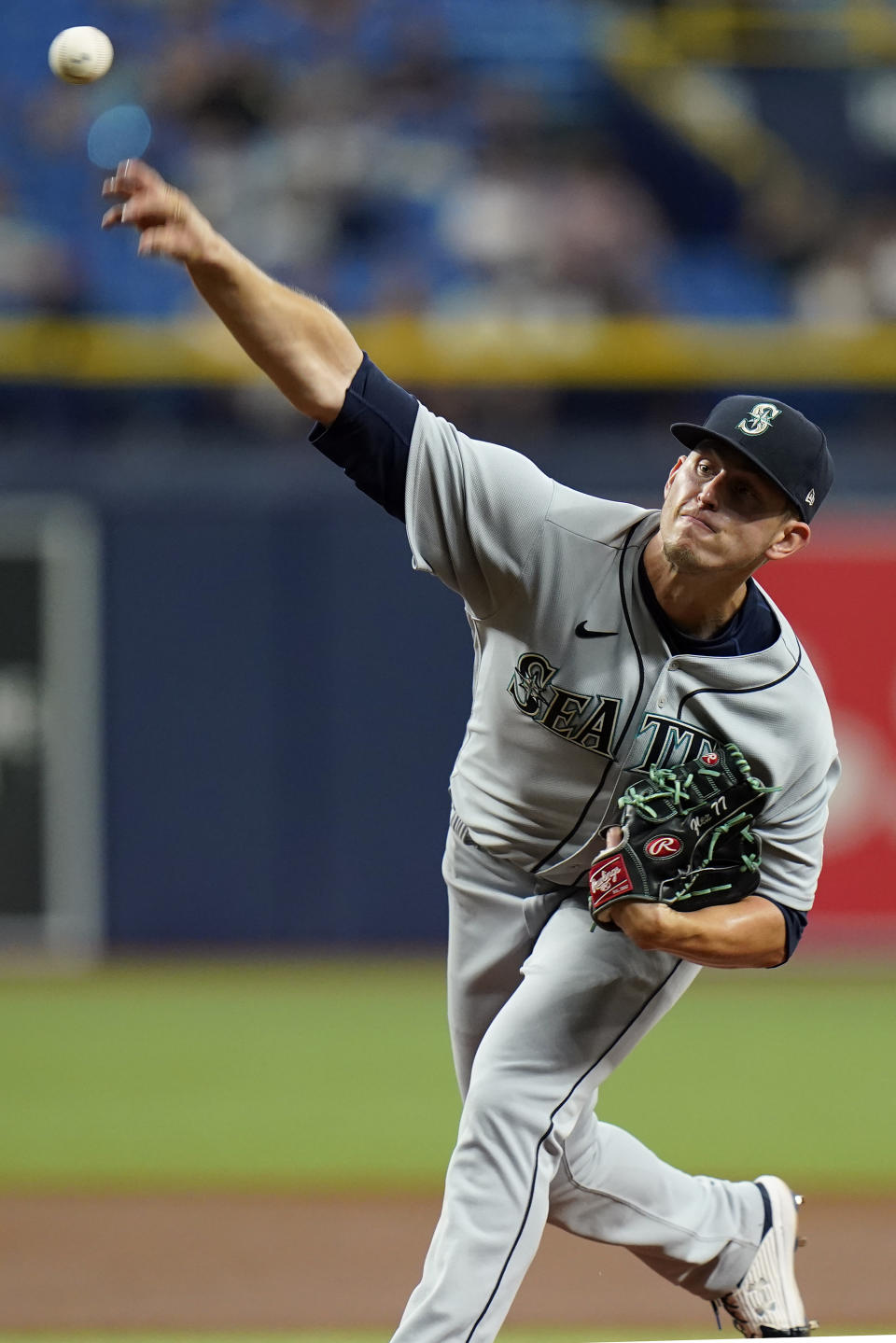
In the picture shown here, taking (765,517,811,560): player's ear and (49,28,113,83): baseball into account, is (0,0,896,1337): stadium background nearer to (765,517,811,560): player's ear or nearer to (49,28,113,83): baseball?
(765,517,811,560): player's ear

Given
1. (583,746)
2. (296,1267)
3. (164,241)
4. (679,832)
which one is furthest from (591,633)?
(296,1267)

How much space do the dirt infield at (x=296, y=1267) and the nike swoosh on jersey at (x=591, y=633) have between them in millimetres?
1717

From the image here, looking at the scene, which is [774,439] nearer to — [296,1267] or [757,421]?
[757,421]

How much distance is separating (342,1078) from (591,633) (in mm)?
4005

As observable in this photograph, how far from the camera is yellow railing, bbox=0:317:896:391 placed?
32.0 feet

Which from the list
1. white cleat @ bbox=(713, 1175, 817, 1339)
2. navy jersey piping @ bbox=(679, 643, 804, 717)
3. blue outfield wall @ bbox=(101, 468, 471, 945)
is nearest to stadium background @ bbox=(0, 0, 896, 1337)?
blue outfield wall @ bbox=(101, 468, 471, 945)

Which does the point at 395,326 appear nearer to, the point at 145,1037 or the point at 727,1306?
the point at 145,1037

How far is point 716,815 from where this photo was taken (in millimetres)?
3293

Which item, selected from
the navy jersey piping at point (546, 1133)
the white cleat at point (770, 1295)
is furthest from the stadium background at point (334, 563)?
the navy jersey piping at point (546, 1133)

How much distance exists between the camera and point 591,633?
11.0ft

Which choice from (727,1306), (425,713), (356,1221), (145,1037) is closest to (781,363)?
(425,713)

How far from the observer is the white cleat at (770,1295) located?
3865mm

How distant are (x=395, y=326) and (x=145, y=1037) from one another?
407 centimetres

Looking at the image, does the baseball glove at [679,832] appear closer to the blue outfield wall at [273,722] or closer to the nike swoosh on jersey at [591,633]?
the nike swoosh on jersey at [591,633]
